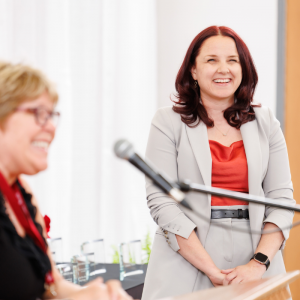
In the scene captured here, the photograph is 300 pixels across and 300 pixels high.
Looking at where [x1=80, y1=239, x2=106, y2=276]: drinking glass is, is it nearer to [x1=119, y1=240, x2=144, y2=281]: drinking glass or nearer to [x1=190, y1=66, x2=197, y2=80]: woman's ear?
[x1=119, y1=240, x2=144, y2=281]: drinking glass

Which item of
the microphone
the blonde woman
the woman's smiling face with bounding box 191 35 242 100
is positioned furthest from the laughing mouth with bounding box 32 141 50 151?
the woman's smiling face with bounding box 191 35 242 100

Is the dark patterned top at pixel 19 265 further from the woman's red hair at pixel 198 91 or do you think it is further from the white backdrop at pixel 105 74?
the white backdrop at pixel 105 74

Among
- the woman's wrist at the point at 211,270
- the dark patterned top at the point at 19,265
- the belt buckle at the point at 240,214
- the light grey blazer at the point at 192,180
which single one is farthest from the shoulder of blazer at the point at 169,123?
the dark patterned top at the point at 19,265

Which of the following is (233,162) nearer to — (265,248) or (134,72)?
(265,248)

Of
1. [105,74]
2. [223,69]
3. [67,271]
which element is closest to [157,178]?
[223,69]

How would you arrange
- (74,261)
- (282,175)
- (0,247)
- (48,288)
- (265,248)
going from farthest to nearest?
(74,261) → (282,175) → (265,248) → (48,288) → (0,247)

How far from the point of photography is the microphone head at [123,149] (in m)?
0.96

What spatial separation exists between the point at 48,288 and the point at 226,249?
883 millimetres

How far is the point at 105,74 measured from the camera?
451 centimetres

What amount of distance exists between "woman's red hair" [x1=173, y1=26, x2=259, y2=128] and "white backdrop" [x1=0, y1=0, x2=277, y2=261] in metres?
1.87

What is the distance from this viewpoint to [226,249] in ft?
6.20

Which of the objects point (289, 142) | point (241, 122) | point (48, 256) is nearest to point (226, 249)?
point (241, 122)

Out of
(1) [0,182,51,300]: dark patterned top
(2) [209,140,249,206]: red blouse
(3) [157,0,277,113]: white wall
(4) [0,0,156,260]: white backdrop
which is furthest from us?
(3) [157,0,277,113]: white wall

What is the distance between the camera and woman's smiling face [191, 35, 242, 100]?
1.99 meters
